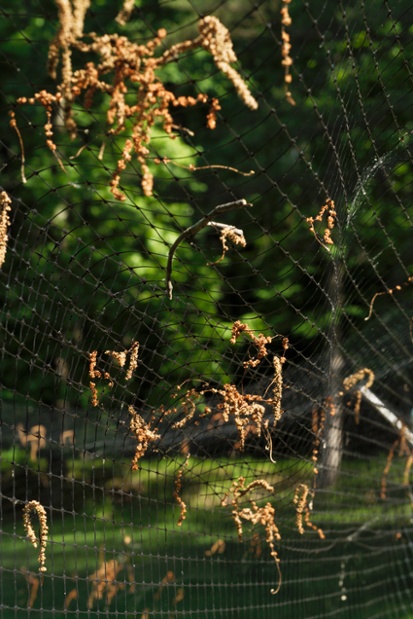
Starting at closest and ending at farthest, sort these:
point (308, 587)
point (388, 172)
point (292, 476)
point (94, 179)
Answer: point (388, 172)
point (292, 476)
point (308, 587)
point (94, 179)

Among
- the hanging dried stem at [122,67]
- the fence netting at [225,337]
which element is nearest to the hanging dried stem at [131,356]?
the fence netting at [225,337]

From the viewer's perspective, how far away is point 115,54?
190 cm

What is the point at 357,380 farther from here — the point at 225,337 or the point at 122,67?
the point at 122,67

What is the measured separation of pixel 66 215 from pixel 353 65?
24.1 feet

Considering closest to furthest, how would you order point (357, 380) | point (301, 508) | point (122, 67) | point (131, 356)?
point (122, 67) → point (131, 356) → point (301, 508) → point (357, 380)

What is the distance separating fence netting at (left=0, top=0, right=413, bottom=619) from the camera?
2086mm

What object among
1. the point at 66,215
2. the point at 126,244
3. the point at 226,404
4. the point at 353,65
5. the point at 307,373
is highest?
the point at 66,215

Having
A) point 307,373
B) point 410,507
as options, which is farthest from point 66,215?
point 307,373

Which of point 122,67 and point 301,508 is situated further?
point 301,508

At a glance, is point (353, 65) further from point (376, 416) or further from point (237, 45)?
point (237, 45)

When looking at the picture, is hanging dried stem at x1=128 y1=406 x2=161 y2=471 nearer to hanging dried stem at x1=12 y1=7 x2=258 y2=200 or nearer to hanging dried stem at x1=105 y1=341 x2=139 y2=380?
hanging dried stem at x1=105 y1=341 x2=139 y2=380

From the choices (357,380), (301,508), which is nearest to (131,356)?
(301,508)

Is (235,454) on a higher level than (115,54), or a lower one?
lower

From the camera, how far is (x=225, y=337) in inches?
181
